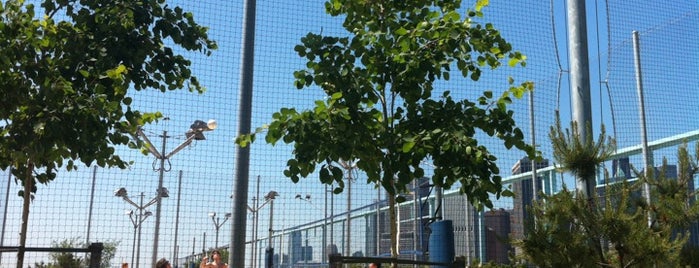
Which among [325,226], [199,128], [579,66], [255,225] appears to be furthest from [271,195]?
[579,66]

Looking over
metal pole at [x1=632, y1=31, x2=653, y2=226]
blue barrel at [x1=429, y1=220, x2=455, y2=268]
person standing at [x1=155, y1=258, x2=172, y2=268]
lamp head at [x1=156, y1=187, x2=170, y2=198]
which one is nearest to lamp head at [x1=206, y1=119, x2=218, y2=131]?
lamp head at [x1=156, y1=187, x2=170, y2=198]

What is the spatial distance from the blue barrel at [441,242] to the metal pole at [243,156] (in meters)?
2.41

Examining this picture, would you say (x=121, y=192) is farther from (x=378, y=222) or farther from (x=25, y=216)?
(x=378, y=222)

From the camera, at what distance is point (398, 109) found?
A: 4.36 meters

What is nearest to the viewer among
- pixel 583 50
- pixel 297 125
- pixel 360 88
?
pixel 297 125

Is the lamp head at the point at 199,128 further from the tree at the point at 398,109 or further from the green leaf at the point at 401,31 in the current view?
the green leaf at the point at 401,31

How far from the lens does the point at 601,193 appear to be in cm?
584

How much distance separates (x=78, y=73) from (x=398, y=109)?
1940 millimetres

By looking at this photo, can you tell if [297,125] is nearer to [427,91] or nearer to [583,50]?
[427,91]

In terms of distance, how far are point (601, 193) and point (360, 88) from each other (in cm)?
271

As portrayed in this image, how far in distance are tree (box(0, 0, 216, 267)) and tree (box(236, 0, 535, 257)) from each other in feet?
2.72

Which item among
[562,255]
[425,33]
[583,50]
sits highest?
[583,50]

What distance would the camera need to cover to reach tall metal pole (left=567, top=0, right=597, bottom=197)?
639cm

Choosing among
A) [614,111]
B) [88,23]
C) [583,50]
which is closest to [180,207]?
[88,23]
